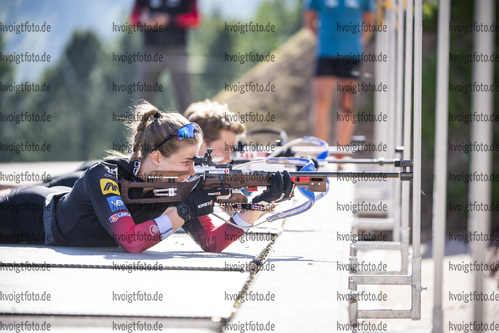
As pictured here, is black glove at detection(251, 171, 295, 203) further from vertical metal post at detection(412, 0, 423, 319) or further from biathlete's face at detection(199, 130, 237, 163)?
biathlete's face at detection(199, 130, 237, 163)

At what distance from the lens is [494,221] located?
912 cm

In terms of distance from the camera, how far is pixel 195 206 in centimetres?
340

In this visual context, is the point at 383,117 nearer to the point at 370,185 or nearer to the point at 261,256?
the point at 370,185

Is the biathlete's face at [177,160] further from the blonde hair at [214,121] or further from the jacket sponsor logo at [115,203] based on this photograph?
the blonde hair at [214,121]

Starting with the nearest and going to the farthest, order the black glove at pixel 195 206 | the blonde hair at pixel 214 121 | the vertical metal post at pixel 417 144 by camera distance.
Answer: the vertical metal post at pixel 417 144 → the black glove at pixel 195 206 → the blonde hair at pixel 214 121

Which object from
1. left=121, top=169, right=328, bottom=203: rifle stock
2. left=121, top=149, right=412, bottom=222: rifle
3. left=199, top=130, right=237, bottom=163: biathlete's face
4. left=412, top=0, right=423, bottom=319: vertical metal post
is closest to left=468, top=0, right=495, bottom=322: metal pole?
left=412, top=0, right=423, bottom=319: vertical metal post

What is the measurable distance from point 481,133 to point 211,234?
1943mm

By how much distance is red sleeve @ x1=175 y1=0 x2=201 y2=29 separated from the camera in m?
9.38

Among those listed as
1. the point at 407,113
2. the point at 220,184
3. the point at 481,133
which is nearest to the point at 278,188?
the point at 220,184

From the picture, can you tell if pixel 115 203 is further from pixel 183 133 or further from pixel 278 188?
pixel 278 188

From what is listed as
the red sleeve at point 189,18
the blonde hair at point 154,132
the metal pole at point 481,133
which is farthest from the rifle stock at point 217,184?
the red sleeve at point 189,18

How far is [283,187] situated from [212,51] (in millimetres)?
42648

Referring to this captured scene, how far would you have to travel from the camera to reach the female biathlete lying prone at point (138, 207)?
11.2 feet


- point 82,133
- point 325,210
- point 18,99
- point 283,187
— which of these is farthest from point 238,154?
point 82,133
